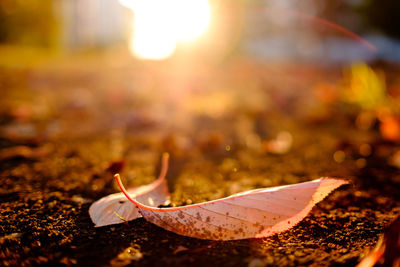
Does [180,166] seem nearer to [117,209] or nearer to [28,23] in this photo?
[117,209]

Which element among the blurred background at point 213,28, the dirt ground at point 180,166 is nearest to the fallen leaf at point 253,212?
the dirt ground at point 180,166

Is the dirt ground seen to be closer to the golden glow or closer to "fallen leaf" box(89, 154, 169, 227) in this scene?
"fallen leaf" box(89, 154, 169, 227)

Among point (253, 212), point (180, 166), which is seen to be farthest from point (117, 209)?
point (180, 166)

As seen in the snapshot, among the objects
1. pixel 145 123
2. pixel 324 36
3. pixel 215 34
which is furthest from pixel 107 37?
pixel 145 123

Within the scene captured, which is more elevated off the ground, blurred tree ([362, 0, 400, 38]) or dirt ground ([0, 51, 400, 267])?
blurred tree ([362, 0, 400, 38])

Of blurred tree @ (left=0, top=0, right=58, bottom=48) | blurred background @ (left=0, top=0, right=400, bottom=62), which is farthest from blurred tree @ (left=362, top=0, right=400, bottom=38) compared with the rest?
blurred tree @ (left=0, top=0, right=58, bottom=48)

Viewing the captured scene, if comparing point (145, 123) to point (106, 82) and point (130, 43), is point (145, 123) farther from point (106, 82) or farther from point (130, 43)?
point (130, 43)

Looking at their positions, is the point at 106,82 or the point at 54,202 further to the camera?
the point at 106,82
